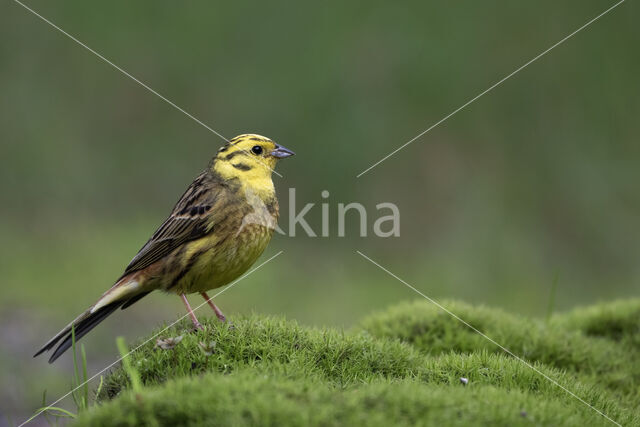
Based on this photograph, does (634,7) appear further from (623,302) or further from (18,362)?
(18,362)

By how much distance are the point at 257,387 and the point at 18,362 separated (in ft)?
17.0

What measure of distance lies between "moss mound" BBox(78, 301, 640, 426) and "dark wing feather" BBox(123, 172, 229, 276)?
26.0 inches

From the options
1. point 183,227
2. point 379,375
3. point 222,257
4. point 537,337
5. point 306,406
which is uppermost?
point 183,227

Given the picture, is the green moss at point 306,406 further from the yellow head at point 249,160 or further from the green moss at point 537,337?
the yellow head at point 249,160

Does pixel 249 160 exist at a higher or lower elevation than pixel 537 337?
higher

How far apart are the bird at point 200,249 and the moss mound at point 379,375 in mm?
440

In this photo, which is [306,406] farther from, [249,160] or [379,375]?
[249,160]

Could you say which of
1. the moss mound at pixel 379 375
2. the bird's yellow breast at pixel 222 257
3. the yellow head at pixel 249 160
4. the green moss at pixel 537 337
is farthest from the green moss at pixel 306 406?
the yellow head at pixel 249 160

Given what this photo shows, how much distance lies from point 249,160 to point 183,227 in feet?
2.85

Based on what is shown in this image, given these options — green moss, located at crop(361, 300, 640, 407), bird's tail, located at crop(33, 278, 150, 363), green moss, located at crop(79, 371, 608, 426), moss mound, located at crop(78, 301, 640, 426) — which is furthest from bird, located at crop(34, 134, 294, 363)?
green moss, located at crop(79, 371, 608, 426)

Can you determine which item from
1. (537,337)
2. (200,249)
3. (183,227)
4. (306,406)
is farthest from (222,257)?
(537,337)

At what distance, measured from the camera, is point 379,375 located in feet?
13.6

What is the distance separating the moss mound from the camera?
3.13m

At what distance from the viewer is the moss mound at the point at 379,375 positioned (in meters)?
3.13
